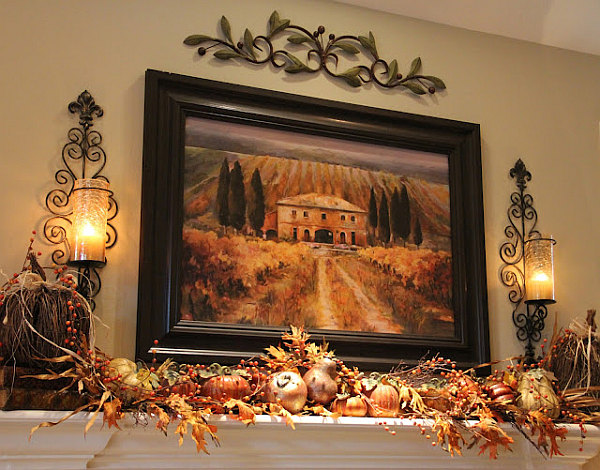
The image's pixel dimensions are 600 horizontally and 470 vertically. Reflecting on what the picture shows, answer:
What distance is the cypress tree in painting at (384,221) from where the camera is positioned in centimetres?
322

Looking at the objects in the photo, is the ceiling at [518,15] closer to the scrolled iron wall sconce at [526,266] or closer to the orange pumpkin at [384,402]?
the scrolled iron wall sconce at [526,266]

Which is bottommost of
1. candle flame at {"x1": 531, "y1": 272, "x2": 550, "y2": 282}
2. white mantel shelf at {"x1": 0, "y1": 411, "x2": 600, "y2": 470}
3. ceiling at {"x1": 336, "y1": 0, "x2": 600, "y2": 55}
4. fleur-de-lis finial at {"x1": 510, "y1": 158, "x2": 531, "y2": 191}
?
white mantel shelf at {"x1": 0, "y1": 411, "x2": 600, "y2": 470}

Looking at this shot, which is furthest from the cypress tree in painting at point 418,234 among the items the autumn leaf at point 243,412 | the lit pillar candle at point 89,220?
the lit pillar candle at point 89,220

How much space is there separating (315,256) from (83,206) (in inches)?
35.5

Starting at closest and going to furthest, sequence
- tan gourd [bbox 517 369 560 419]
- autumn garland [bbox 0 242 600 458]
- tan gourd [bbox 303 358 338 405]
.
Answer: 1. autumn garland [bbox 0 242 600 458]
2. tan gourd [bbox 303 358 338 405]
3. tan gourd [bbox 517 369 560 419]

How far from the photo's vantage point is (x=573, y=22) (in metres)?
3.64

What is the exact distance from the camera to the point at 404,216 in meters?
3.28

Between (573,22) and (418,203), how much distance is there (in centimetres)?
117

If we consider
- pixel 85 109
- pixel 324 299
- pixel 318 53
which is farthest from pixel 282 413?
pixel 318 53

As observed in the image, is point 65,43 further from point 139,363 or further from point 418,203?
point 418,203

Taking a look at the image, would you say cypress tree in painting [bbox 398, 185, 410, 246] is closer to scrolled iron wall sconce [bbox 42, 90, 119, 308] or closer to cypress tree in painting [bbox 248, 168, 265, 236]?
cypress tree in painting [bbox 248, 168, 265, 236]

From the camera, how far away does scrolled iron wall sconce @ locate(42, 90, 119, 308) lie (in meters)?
2.69

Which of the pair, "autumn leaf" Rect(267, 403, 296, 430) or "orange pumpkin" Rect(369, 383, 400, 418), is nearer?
"autumn leaf" Rect(267, 403, 296, 430)

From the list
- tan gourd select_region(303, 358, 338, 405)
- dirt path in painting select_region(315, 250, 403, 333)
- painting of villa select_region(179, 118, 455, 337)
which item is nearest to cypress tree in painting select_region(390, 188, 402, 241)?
painting of villa select_region(179, 118, 455, 337)
